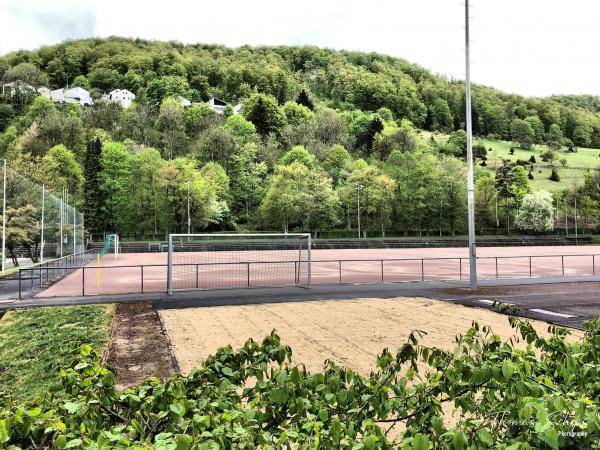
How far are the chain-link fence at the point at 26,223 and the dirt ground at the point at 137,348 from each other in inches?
363

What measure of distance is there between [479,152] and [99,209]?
105m

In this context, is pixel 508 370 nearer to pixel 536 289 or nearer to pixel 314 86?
pixel 536 289

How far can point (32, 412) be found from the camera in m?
1.69

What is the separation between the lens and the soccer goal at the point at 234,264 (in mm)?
22445

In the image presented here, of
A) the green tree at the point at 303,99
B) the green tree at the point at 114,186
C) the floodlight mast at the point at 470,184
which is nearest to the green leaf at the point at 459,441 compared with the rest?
the floodlight mast at the point at 470,184

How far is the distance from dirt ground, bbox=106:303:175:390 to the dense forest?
51.7m

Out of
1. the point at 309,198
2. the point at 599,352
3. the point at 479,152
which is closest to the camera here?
the point at 599,352

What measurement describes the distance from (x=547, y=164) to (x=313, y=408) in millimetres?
147287

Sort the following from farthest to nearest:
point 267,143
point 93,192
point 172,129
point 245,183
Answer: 1. point 172,129
2. point 267,143
3. point 245,183
4. point 93,192

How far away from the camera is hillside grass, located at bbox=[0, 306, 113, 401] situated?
826 centimetres

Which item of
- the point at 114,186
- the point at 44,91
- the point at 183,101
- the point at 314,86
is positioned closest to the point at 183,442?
the point at 114,186

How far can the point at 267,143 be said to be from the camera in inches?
4707

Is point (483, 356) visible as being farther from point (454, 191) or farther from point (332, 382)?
point (454, 191)

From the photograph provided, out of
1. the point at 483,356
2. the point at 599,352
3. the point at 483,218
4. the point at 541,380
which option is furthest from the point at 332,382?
the point at 483,218
